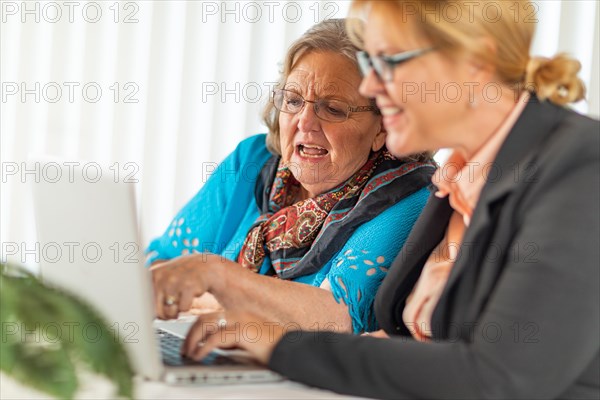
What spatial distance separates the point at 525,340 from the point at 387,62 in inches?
18.6

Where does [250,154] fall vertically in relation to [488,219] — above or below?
below

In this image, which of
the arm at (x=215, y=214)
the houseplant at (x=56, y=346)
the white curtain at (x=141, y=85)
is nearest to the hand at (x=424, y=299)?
the houseplant at (x=56, y=346)

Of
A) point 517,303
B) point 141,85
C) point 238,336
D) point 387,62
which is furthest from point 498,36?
point 141,85

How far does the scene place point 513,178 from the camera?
1.19 metres

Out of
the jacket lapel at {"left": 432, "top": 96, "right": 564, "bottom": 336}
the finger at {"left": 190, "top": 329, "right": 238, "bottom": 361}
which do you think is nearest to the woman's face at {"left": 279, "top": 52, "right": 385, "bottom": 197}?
the jacket lapel at {"left": 432, "top": 96, "right": 564, "bottom": 336}

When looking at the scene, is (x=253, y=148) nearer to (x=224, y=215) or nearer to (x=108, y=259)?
(x=224, y=215)

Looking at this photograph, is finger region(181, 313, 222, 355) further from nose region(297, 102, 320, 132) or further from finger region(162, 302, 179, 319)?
nose region(297, 102, 320, 132)

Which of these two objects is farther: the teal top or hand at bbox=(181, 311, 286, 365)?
the teal top

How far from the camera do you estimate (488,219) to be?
119cm

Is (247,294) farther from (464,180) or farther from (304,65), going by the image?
(304,65)

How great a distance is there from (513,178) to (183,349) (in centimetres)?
55

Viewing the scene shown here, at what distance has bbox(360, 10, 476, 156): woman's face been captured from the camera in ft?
4.16

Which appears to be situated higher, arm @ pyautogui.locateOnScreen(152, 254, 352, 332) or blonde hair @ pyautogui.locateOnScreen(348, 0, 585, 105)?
blonde hair @ pyautogui.locateOnScreen(348, 0, 585, 105)

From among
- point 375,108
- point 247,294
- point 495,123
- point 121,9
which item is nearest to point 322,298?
point 247,294
